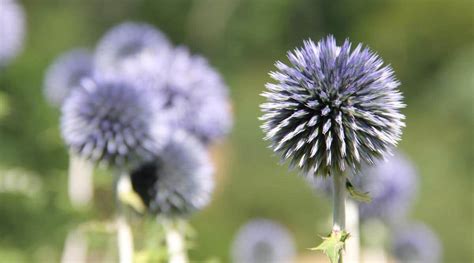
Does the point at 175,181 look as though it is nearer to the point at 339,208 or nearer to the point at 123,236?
the point at 123,236

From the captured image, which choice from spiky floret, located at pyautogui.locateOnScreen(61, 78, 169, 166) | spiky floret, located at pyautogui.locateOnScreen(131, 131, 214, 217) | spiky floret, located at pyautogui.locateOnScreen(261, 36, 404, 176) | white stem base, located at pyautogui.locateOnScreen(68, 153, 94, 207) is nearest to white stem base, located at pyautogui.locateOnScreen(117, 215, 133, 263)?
spiky floret, located at pyautogui.locateOnScreen(61, 78, 169, 166)

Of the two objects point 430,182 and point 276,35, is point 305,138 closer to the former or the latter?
point 430,182

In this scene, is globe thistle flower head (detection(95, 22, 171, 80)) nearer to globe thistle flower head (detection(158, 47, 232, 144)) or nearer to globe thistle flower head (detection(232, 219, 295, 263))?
globe thistle flower head (detection(158, 47, 232, 144))

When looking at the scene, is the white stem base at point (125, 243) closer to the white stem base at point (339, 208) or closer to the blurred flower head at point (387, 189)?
the white stem base at point (339, 208)

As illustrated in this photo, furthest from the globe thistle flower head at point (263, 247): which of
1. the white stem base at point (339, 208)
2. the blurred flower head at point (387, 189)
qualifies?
the white stem base at point (339, 208)

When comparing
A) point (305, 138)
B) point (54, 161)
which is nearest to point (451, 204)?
point (54, 161)

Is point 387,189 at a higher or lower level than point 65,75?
lower

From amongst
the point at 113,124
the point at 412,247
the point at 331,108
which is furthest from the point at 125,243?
the point at 412,247
